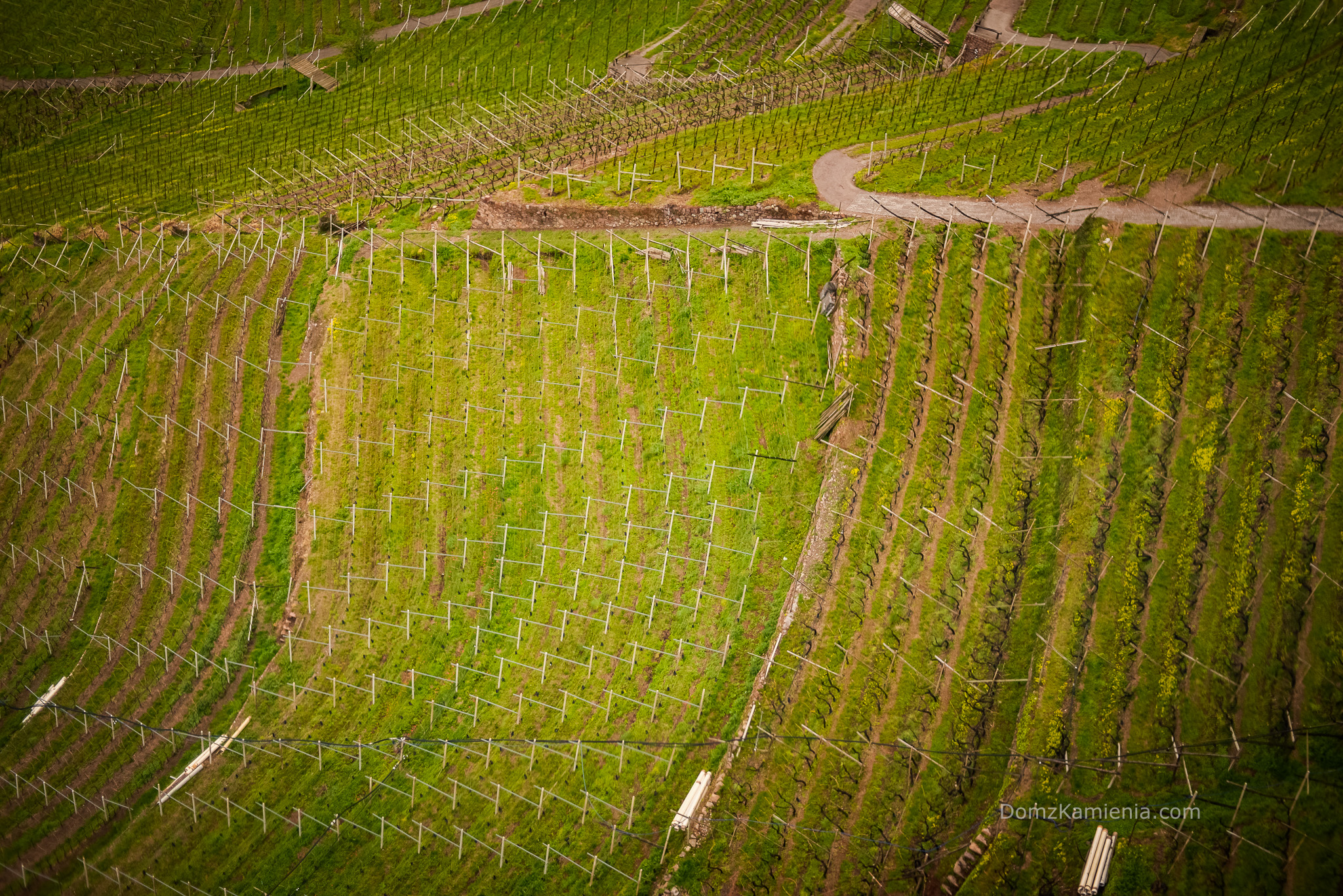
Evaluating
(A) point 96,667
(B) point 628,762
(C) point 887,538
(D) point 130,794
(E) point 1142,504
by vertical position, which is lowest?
(D) point 130,794

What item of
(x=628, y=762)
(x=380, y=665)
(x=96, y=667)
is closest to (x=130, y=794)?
(x=96, y=667)

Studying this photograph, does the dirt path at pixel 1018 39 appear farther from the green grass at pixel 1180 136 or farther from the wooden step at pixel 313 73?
the wooden step at pixel 313 73

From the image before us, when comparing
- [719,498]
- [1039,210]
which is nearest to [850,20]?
[1039,210]

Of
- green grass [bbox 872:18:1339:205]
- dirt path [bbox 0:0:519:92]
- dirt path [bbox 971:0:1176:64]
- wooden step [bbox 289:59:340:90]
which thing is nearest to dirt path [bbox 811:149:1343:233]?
green grass [bbox 872:18:1339:205]

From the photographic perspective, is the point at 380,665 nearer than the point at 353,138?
Yes

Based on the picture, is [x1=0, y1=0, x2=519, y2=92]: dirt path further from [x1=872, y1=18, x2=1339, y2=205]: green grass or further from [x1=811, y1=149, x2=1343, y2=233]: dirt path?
[x1=872, y1=18, x2=1339, y2=205]: green grass

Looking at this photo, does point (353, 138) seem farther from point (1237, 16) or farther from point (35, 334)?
point (1237, 16)

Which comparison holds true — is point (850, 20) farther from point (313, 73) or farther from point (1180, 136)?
point (313, 73)

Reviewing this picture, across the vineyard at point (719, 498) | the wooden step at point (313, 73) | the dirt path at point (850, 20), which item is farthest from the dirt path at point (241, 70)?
the dirt path at point (850, 20)
